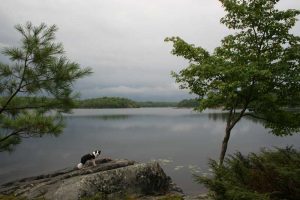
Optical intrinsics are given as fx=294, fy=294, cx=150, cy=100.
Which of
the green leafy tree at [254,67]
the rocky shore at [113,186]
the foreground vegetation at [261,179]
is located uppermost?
the green leafy tree at [254,67]

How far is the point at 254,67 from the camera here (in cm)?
1402

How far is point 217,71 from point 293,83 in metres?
3.95

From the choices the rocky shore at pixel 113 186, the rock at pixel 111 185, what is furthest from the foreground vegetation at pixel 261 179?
the rock at pixel 111 185

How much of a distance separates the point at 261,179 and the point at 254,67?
772cm

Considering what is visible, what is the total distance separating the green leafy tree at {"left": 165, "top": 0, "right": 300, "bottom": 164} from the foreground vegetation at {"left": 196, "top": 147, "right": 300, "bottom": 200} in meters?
6.42

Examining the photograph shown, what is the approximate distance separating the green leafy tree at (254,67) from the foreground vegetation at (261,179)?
21.1ft

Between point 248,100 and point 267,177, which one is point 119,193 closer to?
point 248,100

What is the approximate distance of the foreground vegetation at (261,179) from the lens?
6.39 metres

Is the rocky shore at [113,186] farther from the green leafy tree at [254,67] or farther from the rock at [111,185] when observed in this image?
the green leafy tree at [254,67]

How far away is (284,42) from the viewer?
15.6 metres

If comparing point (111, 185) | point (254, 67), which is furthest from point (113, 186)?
point (254, 67)

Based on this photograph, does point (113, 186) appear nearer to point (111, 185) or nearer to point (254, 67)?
point (111, 185)

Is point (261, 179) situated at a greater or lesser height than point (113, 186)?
greater

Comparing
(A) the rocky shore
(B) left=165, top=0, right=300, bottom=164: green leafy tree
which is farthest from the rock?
(B) left=165, top=0, right=300, bottom=164: green leafy tree
